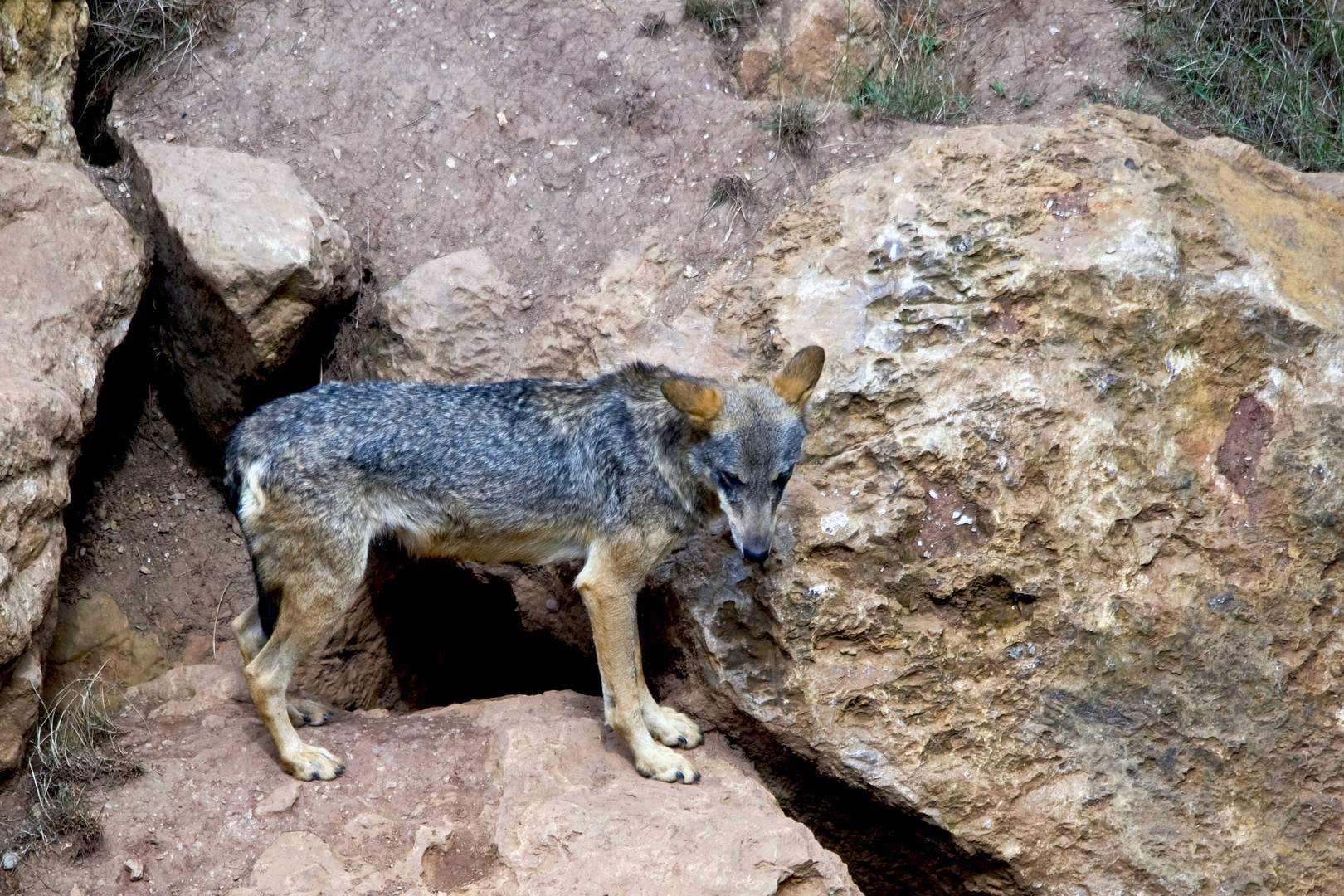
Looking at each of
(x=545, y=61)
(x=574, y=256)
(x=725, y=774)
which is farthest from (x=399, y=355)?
(x=725, y=774)

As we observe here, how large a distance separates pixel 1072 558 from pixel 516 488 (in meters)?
2.93

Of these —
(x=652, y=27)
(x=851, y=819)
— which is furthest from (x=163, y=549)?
(x=652, y=27)

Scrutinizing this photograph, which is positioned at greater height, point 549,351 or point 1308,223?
point 1308,223

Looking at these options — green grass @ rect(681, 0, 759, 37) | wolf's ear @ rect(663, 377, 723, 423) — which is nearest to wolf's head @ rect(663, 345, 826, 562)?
wolf's ear @ rect(663, 377, 723, 423)

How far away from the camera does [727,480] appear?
5.56 meters

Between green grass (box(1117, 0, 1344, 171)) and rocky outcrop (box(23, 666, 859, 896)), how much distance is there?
19.6 ft

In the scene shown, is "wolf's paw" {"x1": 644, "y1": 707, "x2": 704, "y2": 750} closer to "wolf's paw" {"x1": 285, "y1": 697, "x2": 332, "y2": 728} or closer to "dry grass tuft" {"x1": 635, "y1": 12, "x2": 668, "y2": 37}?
"wolf's paw" {"x1": 285, "y1": 697, "x2": 332, "y2": 728}

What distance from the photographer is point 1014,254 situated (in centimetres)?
644

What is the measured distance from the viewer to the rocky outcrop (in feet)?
16.7

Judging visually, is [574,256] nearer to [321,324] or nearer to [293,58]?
[321,324]

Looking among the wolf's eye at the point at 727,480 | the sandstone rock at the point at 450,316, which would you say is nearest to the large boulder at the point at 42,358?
the sandstone rock at the point at 450,316

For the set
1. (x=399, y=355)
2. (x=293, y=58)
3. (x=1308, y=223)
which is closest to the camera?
(x=1308, y=223)

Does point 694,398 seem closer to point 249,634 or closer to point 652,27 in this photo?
point 249,634

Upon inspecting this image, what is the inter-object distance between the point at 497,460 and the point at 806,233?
247cm
